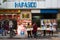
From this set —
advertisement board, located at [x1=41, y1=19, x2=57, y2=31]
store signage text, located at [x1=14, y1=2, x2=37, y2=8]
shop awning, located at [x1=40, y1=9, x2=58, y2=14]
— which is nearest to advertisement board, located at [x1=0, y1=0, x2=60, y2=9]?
store signage text, located at [x1=14, y1=2, x2=37, y2=8]

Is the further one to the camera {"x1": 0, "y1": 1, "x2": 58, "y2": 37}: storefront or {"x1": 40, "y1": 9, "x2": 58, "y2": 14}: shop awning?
{"x1": 40, "y1": 9, "x2": 58, "y2": 14}: shop awning

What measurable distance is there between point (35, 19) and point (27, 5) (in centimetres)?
252

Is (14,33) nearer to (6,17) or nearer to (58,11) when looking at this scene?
(6,17)

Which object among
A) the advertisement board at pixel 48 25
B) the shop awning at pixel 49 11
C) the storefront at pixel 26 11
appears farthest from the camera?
Result: the shop awning at pixel 49 11

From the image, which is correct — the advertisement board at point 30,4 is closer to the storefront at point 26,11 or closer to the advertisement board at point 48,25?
the storefront at point 26,11

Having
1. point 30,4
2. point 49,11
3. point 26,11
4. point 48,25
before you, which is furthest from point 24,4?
point 48,25

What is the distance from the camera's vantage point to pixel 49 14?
37.4m

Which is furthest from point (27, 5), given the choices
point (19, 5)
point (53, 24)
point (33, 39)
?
point (33, 39)

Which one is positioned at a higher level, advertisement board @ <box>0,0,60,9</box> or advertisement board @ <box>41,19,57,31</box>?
advertisement board @ <box>0,0,60,9</box>

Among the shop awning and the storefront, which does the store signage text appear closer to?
the storefront

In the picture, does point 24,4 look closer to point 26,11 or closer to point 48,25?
point 26,11

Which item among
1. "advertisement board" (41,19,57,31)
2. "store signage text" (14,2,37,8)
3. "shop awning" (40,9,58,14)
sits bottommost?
"advertisement board" (41,19,57,31)

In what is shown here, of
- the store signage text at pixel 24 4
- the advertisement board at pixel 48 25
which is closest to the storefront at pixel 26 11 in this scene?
the store signage text at pixel 24 4

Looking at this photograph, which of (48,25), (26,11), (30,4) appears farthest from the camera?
(26,11)
